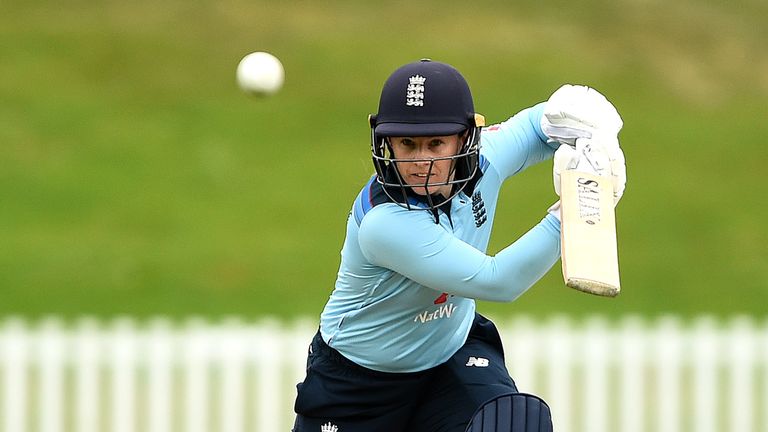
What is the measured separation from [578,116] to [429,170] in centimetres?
44

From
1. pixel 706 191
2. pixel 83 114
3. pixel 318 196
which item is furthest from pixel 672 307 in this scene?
pixel 83 114

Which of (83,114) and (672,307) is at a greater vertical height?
(83,114)

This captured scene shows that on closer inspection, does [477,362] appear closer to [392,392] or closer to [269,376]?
[392,392]

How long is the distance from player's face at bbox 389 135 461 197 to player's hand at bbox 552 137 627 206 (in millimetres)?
277

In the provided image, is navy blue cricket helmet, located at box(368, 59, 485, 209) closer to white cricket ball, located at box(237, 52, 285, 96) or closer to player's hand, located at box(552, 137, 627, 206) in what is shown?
player's hand, located at box(552, 137, 627, 206)

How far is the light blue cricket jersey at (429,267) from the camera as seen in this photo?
3.36 metres

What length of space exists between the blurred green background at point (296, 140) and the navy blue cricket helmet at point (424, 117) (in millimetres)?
6149

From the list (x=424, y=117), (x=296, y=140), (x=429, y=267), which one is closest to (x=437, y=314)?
(x=429, y=267)

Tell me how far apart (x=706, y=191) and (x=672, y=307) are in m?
2.52

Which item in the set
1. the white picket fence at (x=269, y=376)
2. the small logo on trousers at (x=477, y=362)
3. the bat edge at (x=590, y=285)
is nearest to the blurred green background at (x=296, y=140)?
the white picket fence at (x=269, y=376)

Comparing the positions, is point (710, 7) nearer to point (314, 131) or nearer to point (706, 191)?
point (706, 191)

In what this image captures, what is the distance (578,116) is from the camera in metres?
3.54

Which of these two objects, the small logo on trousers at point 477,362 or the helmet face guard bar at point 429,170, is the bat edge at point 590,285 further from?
the small logo on trousers at point 477,362

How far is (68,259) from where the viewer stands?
11.2 metres
